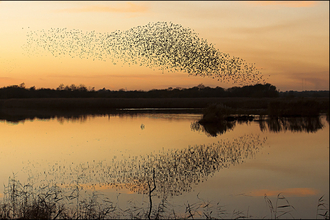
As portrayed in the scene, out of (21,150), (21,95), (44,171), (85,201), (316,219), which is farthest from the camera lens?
(21,95)

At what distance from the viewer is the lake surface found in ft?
33.2

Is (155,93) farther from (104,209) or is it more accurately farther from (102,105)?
(104,209)

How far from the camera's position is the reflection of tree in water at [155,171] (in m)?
12.0

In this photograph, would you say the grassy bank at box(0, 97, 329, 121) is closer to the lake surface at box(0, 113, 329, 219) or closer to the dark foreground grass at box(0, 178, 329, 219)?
the lake surface at box(0, 113, 329, 219)

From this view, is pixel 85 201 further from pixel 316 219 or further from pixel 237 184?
pixel 316 219

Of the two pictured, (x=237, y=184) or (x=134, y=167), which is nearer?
(x=237, y=184)

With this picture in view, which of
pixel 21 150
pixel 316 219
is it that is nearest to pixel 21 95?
pixel 21 150

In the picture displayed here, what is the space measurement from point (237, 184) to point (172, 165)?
352cm

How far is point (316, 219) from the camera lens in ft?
29.0

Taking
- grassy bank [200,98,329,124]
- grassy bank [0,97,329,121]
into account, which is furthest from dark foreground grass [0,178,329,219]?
grassy bank [0,97,329,121]

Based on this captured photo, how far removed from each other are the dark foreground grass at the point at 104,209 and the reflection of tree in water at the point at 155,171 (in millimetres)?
1145

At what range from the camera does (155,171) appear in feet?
45.6

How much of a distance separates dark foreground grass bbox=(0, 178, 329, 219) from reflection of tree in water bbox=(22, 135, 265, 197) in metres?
1.14

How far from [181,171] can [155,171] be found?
1.08 meters
